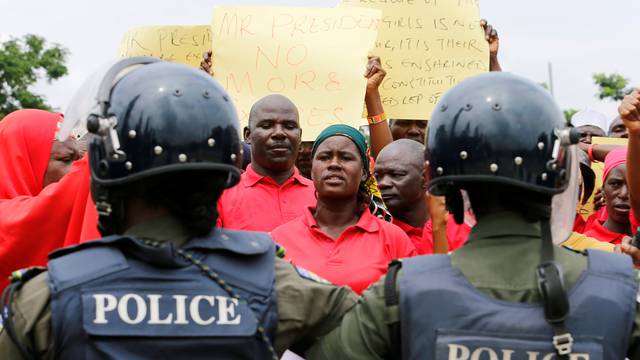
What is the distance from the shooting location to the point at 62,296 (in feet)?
10.1

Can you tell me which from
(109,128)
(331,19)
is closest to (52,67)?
(331,19)

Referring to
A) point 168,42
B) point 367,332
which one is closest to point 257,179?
point 168,42

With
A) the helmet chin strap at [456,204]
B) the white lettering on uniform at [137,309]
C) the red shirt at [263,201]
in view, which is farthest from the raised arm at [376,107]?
the white lettering on uniform at [137,309]

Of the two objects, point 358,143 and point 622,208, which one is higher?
point 358,143

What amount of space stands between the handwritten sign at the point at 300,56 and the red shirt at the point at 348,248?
137cm

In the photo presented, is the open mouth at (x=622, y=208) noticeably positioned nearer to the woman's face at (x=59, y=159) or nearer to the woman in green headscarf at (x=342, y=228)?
the woman in green headscarf at (x=342, y=228)

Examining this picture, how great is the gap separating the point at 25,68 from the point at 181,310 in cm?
3219

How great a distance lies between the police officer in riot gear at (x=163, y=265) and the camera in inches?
122

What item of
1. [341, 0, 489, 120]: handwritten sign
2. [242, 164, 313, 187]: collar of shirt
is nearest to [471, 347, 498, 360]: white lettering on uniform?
[242, 164, 313, 187]: collar of shirt

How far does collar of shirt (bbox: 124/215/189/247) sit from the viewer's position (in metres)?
3.30

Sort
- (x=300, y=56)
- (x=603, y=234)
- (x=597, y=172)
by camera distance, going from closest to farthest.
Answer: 1. (x=603, y=234)
2. (x=300, y=56)
3. (x=597, y=172)

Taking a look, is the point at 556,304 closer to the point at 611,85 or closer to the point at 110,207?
the point at 110,207

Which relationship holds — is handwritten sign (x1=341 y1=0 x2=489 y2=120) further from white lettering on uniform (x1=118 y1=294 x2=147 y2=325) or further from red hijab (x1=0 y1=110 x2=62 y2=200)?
white lettering on uniform (x1=118 y1=294 x2=147 y2=325)

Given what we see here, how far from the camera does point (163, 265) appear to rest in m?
3.21
